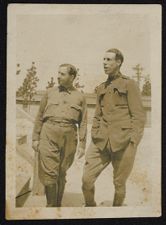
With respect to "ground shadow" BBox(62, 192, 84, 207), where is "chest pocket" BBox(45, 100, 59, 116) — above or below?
above

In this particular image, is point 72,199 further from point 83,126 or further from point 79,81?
point 79,81

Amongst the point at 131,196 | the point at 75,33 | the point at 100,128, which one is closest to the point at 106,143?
the point at 100,128

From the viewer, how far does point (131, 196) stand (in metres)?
1.01

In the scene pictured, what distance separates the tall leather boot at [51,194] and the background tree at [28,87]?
224 millimetres

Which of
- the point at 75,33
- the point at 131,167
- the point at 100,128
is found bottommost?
the point at 131,167

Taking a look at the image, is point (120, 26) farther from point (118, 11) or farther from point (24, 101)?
point (24, 101)

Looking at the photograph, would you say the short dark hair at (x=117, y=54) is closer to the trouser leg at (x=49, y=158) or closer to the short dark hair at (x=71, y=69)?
the short dark hair at (x=71, y=69)

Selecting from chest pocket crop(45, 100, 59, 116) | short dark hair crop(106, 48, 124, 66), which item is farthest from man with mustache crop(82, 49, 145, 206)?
chest pocket crop(45, 100, 59, 116)

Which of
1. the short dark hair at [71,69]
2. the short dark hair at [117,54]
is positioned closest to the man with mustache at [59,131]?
the short dark hair at [71,69]

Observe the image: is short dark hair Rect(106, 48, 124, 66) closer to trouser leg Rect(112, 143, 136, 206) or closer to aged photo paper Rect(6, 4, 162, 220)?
aged photo paper Rect(6, 4, 162, 220)

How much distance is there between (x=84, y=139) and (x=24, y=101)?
Result: 186 mm

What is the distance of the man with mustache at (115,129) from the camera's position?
39.3 inches

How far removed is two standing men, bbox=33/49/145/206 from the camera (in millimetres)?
992

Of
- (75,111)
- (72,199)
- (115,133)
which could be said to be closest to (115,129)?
(115,133)
